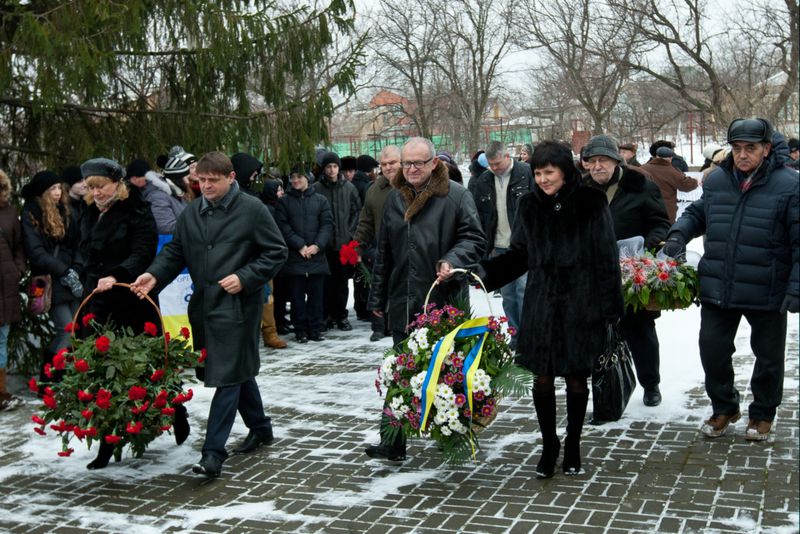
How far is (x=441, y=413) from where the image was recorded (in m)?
6.00

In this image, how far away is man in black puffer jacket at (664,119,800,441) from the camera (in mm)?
6562

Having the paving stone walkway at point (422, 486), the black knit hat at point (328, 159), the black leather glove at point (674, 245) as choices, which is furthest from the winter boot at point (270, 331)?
the black leather glove at point (674, 245)

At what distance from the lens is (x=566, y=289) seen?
6.14 metres

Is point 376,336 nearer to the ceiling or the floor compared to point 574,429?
nearer to the floor

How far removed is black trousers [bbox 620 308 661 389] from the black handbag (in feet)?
2.86

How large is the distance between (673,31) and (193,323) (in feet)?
79.9

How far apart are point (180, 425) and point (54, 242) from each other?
2.71 m

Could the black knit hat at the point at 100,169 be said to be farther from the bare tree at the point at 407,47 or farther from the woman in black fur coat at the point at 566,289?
the bare tree at the point at 407,47

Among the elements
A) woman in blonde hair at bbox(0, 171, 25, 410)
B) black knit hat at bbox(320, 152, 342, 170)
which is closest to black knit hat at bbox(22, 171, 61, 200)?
woman in blonde hair at bbox(0, 171, 25, 410)

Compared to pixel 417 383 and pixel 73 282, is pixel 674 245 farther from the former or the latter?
pixel 73 282

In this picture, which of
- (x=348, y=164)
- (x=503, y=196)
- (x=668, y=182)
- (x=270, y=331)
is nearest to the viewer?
(x=503, y=196)

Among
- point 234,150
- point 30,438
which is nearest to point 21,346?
point 30,438

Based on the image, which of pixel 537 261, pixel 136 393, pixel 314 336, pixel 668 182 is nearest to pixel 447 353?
pixel 537 261

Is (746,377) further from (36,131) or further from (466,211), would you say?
(36,131)
